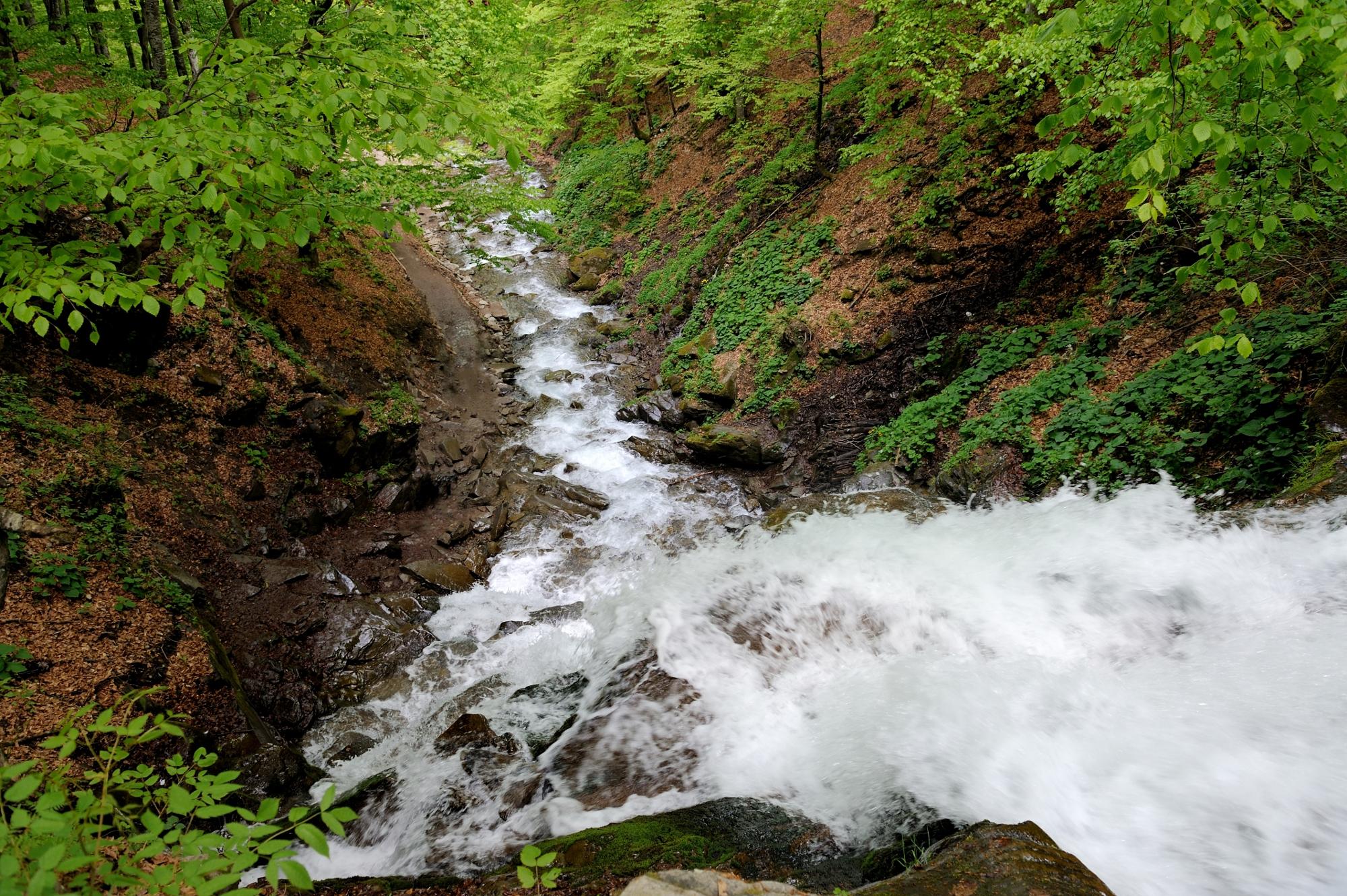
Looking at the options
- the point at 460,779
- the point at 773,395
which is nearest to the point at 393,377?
the point at 773,395

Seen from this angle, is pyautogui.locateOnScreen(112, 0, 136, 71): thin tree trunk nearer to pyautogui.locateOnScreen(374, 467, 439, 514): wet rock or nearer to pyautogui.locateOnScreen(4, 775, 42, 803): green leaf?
pyautogui.locateOnScreen(374, 467, 439, 514): wet rock

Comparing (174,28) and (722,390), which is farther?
(722,390)

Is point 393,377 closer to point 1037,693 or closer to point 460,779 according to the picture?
point 460,779

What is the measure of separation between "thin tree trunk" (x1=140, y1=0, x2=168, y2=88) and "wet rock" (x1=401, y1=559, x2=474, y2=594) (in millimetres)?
6132

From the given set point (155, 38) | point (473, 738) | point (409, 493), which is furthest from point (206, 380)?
point (473, 738)

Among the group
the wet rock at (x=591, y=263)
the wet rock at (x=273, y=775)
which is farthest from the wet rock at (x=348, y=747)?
the wet rock at (x=591, y=263)

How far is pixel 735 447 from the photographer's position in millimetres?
9930

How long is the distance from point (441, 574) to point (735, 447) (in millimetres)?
4620

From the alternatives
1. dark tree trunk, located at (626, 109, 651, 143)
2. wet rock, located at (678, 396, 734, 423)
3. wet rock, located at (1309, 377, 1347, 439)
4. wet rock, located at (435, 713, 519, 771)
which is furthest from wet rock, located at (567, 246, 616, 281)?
wet rock, located at (1309, 377, 1347, 439)

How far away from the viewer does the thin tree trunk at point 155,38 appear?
284 inches

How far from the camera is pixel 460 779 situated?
4.69m

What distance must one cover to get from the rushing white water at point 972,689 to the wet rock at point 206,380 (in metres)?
3.72

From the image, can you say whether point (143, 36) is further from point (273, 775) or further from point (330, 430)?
point (273, 775)

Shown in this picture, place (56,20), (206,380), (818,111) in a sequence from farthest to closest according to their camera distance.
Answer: (818,111) → (56,20) → (206,380)
